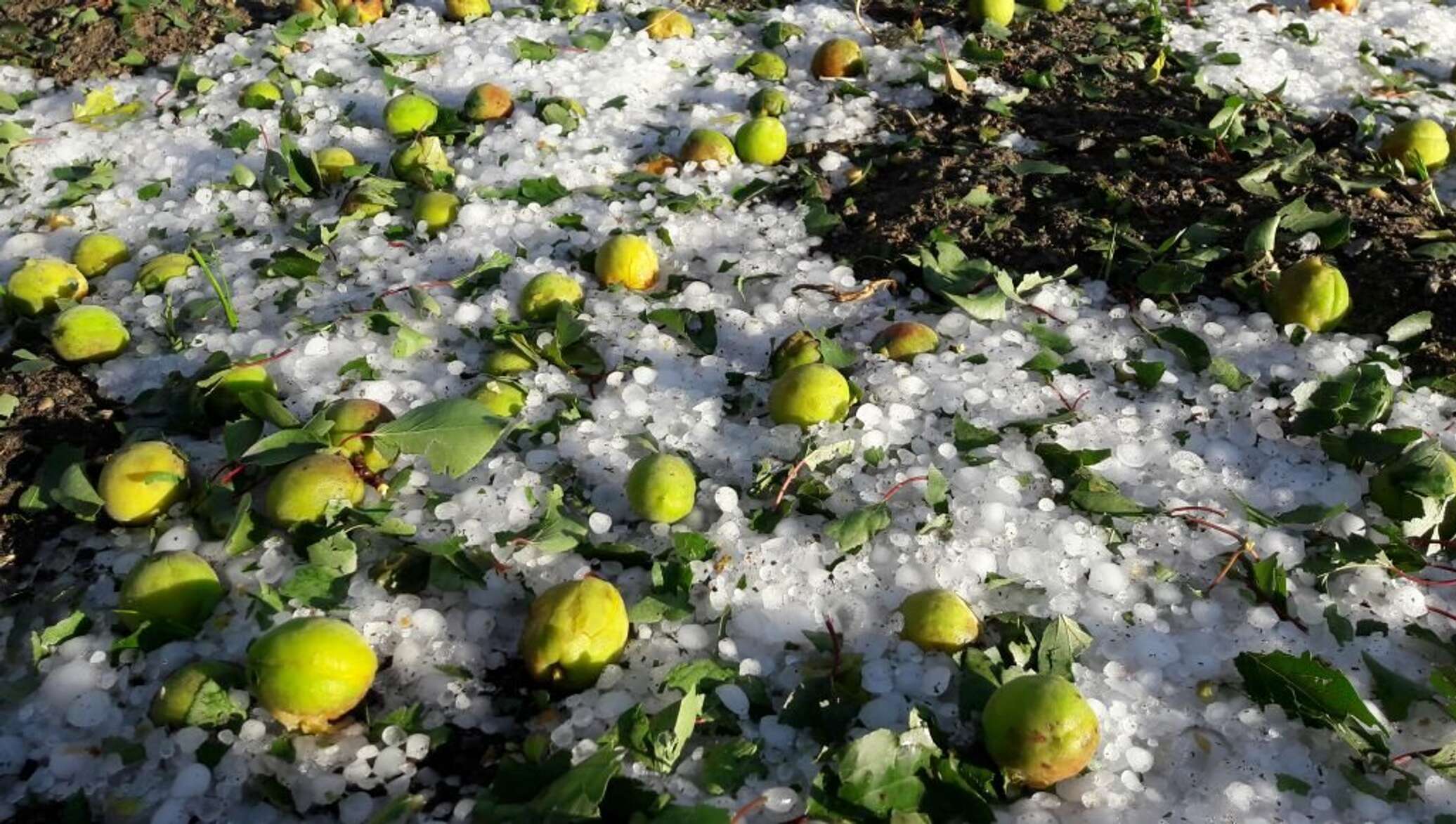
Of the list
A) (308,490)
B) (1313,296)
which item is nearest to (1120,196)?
(1313,296)

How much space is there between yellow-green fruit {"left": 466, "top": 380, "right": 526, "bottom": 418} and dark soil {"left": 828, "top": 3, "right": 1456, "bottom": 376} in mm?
1720

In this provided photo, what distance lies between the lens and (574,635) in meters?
2.93

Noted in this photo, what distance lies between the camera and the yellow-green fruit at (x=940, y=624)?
2992 mm

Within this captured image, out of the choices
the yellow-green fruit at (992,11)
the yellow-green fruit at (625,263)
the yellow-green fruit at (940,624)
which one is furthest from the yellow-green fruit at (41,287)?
the yellow-green fruit at (992,11)

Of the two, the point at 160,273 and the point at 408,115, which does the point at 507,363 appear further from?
the point at 408,115

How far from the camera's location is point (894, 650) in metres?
3.05

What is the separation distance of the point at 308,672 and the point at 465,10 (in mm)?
4977

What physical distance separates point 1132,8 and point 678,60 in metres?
2.86

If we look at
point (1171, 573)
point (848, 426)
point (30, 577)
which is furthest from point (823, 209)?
point (30, 577)

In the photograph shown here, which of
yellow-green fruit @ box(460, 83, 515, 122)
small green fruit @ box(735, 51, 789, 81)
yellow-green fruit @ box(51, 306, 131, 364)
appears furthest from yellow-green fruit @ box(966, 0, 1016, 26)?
yellow-green fruit @ box(51, 306, 131, 364)

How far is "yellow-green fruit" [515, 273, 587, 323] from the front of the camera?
14.1 ft

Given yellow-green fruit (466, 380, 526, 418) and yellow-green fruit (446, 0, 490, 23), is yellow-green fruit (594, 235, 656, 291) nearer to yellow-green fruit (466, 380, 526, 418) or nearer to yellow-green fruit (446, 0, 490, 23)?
yellow-green fruit (466, 380, 526, 418)

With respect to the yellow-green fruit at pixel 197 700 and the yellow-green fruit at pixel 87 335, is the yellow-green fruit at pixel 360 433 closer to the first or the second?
the yellow-green fruit at pixel 197 700

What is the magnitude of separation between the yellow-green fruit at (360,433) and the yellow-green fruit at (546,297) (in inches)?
34.8
